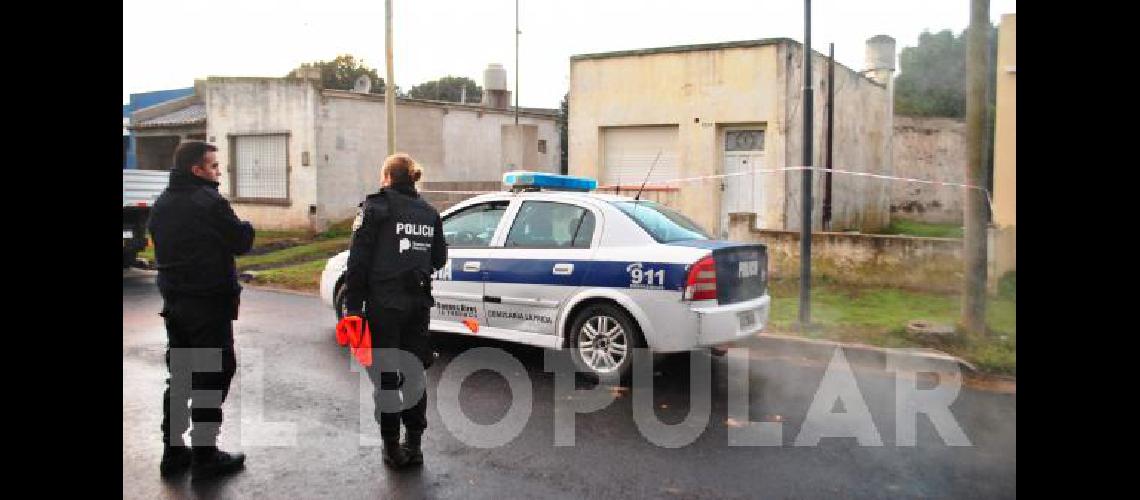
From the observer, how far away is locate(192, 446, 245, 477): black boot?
4.78 m

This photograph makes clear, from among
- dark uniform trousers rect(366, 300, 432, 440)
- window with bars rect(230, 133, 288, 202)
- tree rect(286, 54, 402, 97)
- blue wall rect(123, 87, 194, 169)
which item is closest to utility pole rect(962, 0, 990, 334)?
dark uniform trousers rect(366, 300, 432, 440)

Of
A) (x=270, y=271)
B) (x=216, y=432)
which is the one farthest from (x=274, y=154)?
(x=216, y=432)

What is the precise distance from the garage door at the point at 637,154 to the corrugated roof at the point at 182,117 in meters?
13.3

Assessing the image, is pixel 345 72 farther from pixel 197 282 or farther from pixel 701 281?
pixel 197 282

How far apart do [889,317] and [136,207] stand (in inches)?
452

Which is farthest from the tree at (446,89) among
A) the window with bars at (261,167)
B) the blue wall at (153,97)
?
the window with bars at (261,167)

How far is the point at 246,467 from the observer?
4.96m

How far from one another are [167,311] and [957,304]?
359 inches

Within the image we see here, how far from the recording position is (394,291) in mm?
4898

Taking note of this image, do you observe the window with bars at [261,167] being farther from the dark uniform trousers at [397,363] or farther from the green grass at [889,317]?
the dark uniform trousers at [397,363]

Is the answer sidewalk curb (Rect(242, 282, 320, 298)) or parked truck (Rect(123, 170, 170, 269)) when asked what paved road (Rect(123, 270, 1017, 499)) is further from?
parked truck (Rect(123, 170, 170, 269))
